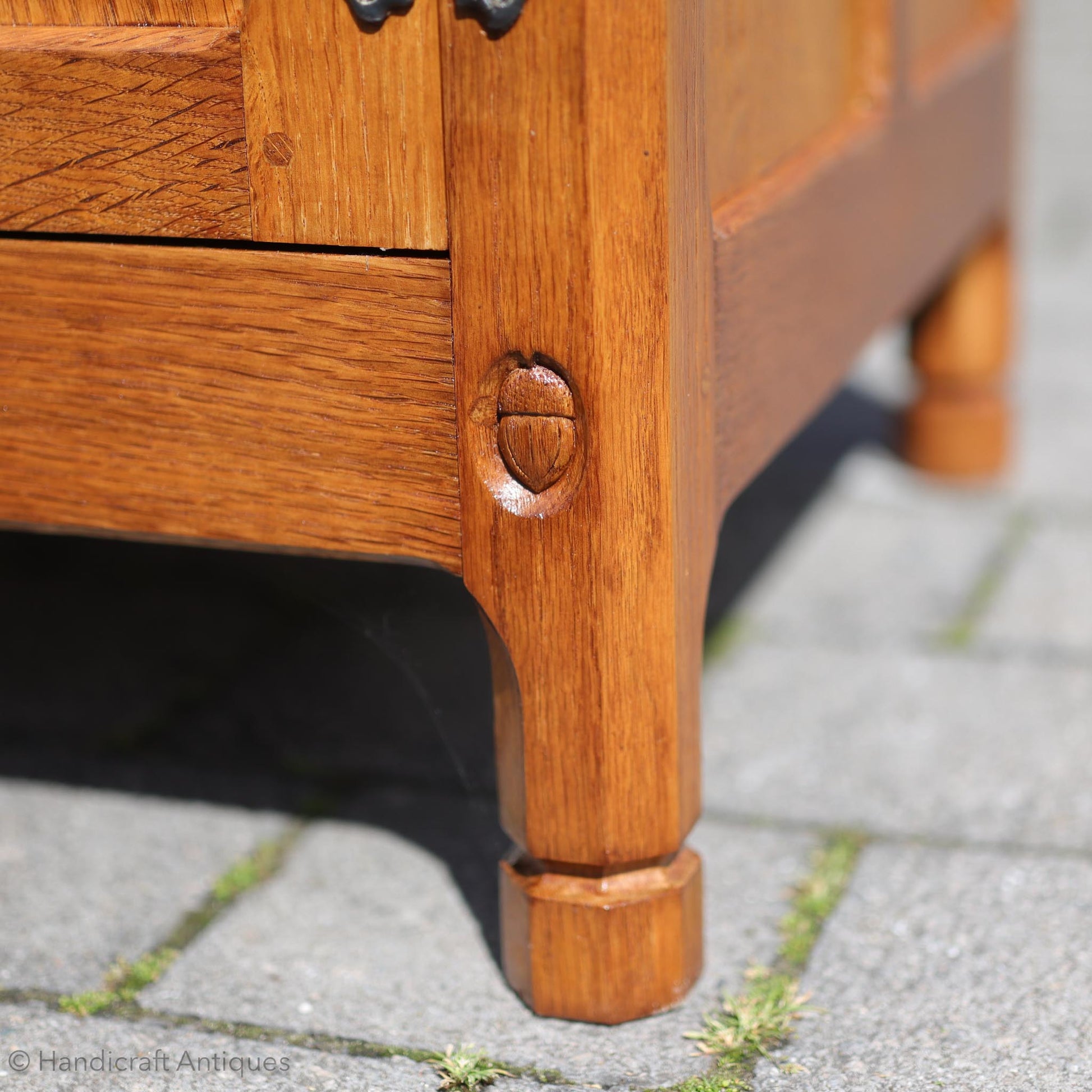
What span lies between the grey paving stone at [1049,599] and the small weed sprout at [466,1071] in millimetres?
761

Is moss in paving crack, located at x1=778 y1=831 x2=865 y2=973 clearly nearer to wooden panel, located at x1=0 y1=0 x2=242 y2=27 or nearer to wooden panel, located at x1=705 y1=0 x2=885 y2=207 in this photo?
wooden panel, located at x1=705 y1=0 x2=885 y2=207

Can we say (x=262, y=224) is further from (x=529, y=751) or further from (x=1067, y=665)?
(x=1067, y=665)

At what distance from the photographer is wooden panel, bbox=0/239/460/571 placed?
0.77 meters

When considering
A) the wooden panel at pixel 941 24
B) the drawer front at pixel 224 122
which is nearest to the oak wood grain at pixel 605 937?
the drawer front at pixel 224 122

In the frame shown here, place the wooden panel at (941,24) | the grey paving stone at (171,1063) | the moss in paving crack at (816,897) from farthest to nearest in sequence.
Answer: the wooden panel at (941,24)
the moss in paving crack at (816,897)
the grey paving stone at (171,1063)

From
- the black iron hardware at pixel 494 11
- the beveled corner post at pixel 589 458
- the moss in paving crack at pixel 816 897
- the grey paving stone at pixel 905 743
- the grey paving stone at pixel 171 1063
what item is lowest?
the grey paving stone at pixel 905 743

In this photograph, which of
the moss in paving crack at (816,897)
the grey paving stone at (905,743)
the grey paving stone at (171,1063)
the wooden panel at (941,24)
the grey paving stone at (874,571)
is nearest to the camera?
the grey paving stone at (171,1063)

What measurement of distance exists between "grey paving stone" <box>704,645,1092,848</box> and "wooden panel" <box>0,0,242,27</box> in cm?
66

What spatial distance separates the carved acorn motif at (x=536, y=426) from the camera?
2.44ft

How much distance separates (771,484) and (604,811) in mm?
1102

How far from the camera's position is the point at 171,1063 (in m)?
0.83

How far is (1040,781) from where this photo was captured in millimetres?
1151

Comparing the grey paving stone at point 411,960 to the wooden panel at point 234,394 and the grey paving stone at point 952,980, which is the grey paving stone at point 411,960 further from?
the wooden panel at point 234,394

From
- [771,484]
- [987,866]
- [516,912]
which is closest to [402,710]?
[516,912]
